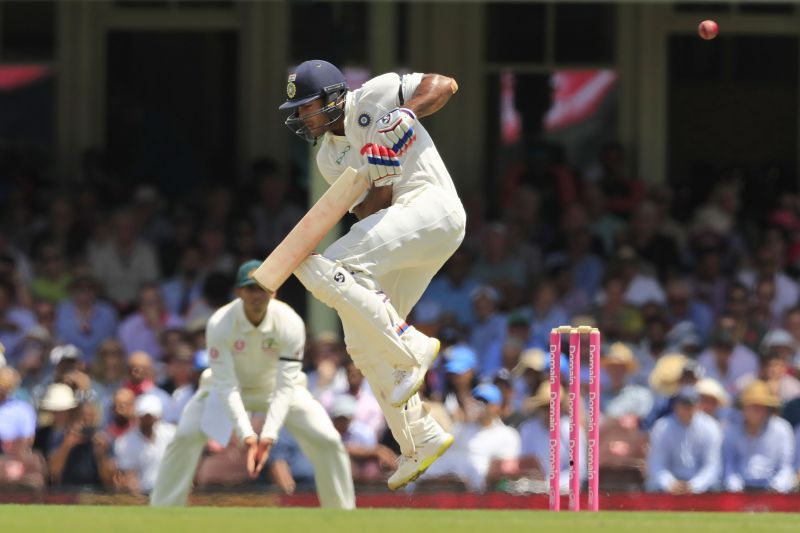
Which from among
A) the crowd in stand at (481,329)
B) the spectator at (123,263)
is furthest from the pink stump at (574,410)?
the spectator at (123,263)

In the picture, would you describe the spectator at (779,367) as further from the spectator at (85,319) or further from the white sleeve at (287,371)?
the spectator at (85,319)

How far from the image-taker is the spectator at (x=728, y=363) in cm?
1370

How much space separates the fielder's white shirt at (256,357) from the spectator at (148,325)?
2252 mm

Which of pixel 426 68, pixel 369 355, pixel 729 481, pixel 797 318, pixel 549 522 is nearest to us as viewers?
pixel 549 522

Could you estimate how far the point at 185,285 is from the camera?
15047 millimetres

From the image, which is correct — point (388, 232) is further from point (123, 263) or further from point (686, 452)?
point (123, 263)

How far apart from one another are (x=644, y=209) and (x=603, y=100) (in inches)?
75.9

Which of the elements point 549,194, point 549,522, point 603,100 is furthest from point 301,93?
point 603,100

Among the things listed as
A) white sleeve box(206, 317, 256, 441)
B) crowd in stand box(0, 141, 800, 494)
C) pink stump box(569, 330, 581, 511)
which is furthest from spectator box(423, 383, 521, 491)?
pink stump box(569, 330, 581, 511)

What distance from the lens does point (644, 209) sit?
51.1 feet

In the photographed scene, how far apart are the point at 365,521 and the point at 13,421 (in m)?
5.80

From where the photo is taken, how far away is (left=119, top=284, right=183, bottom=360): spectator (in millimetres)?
14383

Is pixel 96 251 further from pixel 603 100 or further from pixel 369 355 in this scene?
pixel 369 355

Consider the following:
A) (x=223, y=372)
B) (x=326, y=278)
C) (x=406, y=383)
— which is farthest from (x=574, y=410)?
(x=223, y=372)
